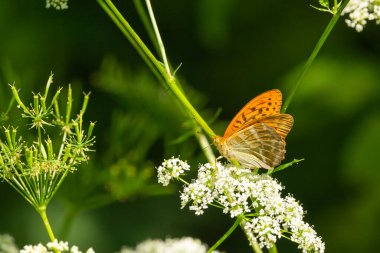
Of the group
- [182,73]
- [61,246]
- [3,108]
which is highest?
[182,73]

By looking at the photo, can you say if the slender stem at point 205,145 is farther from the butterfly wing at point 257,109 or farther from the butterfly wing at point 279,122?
the butterfly wing at point 279,122

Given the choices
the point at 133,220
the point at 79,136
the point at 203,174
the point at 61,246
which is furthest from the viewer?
the point at 133,220

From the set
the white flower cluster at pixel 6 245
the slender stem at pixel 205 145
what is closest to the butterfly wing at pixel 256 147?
the slender stem at pixel 205 145

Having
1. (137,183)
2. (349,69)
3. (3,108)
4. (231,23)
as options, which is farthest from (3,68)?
(349,69)

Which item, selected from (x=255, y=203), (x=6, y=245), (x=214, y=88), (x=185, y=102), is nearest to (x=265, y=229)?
(x=255, y=203)

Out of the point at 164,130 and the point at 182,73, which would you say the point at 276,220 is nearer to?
the point at 164,130

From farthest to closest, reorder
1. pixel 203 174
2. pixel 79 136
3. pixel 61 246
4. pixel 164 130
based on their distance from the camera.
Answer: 1. pixel 164 130
2. pixel 203 174
3. pixel 79 136
4. pixel 61 246

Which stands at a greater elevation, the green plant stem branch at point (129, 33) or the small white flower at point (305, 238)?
the green plant stem branch at point (129, 33)
